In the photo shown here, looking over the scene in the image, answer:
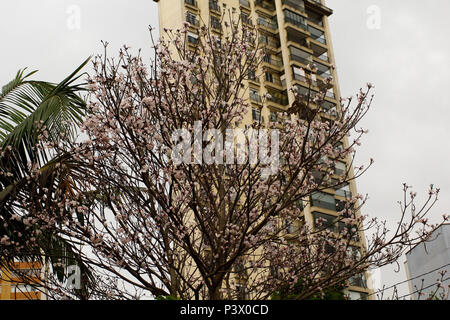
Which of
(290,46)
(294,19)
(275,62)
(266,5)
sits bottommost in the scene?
(275,62)

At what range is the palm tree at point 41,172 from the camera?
6098 millimetres

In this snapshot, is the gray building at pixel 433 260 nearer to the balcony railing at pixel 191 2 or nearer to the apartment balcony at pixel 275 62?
the apartment balcony at pixel 275 62

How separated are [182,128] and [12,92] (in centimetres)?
298

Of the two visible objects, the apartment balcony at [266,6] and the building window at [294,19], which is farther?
the building window at [294,19]

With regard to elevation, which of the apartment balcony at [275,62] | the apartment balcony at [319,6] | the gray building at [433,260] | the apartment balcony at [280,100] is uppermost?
the apartment balcony at [319,6]

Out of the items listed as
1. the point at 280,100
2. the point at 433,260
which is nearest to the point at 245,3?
the point at 280,100

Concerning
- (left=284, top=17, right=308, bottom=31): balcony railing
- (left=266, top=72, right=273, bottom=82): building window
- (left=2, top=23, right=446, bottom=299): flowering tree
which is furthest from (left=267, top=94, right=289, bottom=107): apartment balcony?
(left=2, top=23, right=446, bottom=299): flowering tree

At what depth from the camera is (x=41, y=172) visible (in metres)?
6.03

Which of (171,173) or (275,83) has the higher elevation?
(275,83)

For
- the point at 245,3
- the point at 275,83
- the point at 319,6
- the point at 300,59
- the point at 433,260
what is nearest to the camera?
the point at 433,260

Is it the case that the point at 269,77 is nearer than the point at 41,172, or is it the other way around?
the point at 41,172

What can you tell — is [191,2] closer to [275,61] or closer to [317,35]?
[275,61]

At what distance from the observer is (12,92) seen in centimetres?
735

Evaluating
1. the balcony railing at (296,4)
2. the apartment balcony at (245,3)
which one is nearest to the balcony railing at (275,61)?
the apartment balcony at (245,3)
